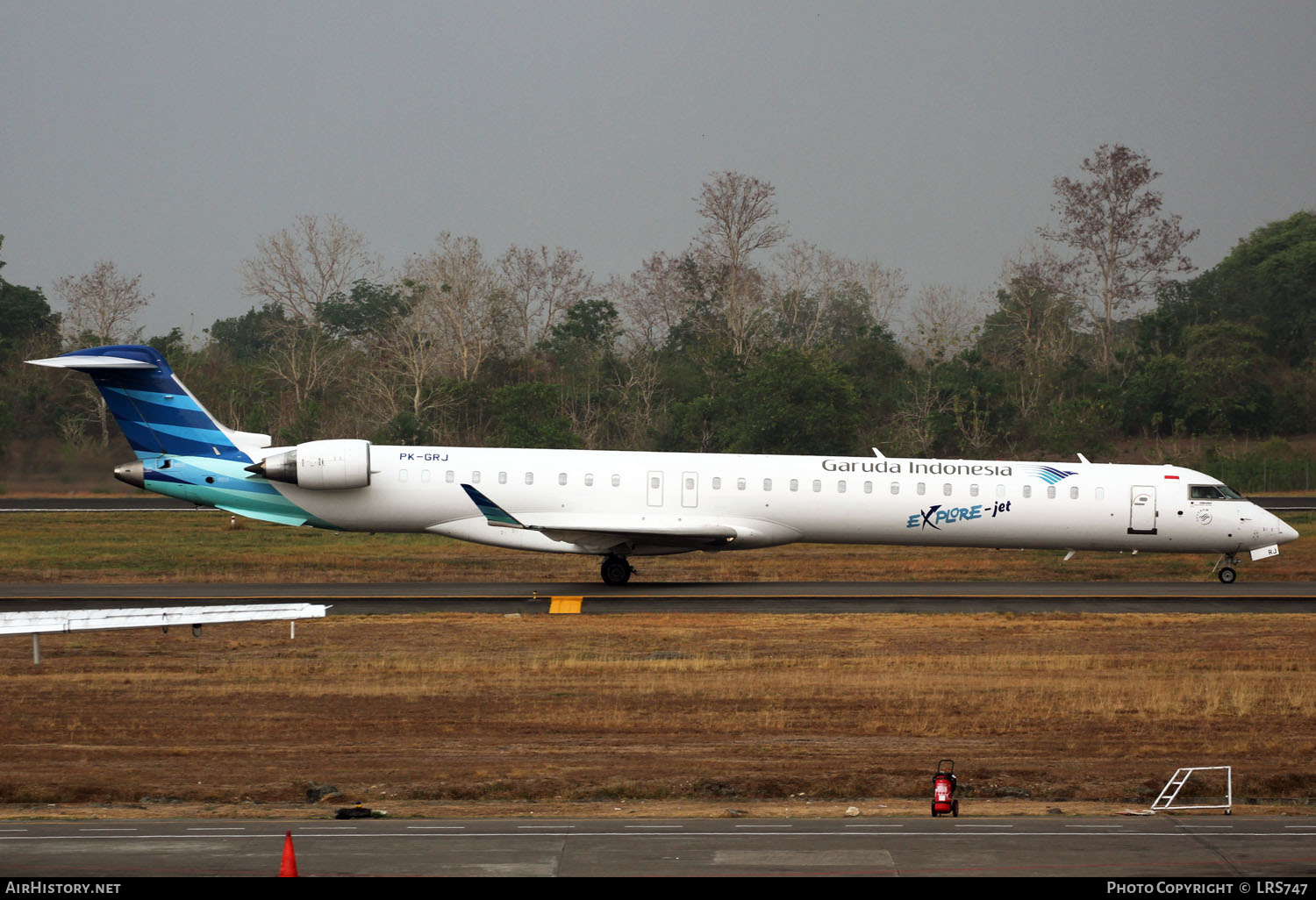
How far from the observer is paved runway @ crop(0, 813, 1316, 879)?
34.1ft

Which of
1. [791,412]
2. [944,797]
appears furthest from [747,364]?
[944,797]

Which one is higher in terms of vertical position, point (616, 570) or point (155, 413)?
point (155, 413)

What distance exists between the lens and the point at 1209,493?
1198 inches

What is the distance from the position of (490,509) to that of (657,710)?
1186 cm

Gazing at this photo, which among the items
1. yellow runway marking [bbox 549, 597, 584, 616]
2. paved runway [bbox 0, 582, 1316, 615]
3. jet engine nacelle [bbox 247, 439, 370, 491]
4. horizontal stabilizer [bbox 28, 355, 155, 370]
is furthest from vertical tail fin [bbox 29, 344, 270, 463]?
yellow runway marking [bbox 549, 597, 584, 616]

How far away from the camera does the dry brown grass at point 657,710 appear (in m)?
14.5

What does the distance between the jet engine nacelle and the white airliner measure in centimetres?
3

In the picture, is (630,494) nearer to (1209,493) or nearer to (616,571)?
(616,571)

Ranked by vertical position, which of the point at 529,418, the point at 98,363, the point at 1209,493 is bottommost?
the point at 1209,493

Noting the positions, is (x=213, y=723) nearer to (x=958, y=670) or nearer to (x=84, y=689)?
(x=84, y=689)

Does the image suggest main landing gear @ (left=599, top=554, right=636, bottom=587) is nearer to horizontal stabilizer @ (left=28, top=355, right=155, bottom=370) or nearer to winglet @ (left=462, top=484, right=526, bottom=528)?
winglet @ (left=462, top=484, right=526, bottom=528)

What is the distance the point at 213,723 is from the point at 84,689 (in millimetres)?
3249

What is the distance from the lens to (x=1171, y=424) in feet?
208

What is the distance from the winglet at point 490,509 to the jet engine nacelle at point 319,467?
2440 millimetres
